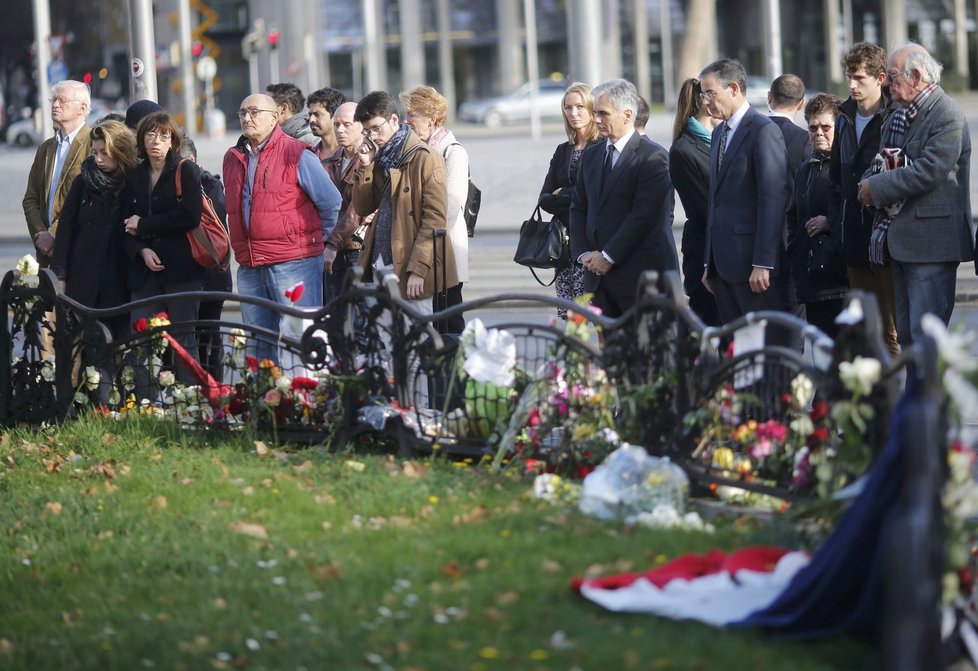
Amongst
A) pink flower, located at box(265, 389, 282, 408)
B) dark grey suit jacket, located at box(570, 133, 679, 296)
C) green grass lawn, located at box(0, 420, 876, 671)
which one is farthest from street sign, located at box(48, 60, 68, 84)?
green grass lawn, located at box(0, 420, 876, 671)

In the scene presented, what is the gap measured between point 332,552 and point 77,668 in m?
1.20

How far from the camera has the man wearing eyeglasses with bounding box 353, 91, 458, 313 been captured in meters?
9.01

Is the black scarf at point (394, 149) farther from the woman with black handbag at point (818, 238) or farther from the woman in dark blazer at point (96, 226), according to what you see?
the woman with black handbag at point (818, 238)

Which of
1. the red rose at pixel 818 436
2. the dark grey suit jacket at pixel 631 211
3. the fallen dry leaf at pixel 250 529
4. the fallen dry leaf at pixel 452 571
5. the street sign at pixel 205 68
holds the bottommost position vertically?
the fallen dry leaf at pixel 250 529

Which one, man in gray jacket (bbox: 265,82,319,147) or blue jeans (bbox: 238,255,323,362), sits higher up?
man in gray jacket (bbox: 265,82,319,147)

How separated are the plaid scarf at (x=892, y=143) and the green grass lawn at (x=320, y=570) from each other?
8.58 ft

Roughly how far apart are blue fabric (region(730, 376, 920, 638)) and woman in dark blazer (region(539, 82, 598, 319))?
4808mm

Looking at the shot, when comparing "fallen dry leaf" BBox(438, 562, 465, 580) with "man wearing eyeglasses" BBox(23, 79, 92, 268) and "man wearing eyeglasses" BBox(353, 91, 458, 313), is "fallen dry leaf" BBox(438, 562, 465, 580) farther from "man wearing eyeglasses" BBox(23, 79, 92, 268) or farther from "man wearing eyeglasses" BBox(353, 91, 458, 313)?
"man wearing eyeglasses" BBox(23, 79, 92, 268)

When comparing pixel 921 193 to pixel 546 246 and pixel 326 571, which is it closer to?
pixel 546 246

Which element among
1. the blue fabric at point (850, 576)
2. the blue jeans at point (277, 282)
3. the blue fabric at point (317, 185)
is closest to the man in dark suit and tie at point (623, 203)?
the blue fabric at point (317, 185)

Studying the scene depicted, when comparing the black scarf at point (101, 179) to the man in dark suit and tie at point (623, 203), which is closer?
the man in dark suit and tie at point (623, 203)

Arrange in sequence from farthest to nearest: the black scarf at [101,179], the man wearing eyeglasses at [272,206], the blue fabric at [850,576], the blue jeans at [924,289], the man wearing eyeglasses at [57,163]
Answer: the man wearing eyeglasses at [57,163]
the black scarf at [101,179]
the man wearing eyeglasses at [272,206]
the blue jeans at [924,289]
the blue fabric at [850,576]

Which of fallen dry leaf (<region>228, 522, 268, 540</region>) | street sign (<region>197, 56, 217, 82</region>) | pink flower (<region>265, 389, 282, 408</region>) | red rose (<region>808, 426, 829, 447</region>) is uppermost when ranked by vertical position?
street sign (<region>197, 56, 217, 82</region>)

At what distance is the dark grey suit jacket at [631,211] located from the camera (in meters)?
8.71
